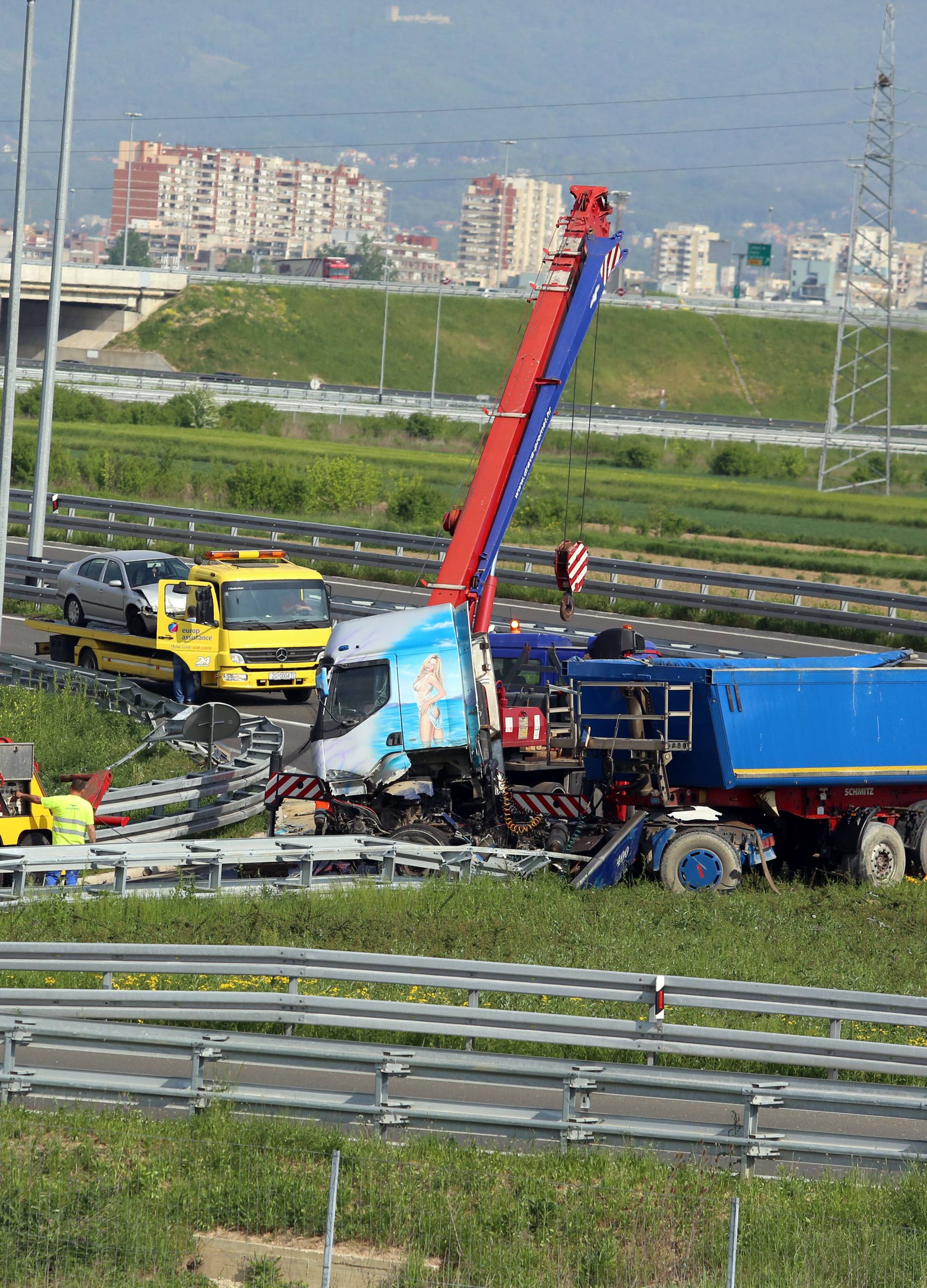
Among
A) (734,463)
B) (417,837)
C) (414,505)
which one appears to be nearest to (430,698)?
(417,837)

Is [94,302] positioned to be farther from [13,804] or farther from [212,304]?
[13,804]

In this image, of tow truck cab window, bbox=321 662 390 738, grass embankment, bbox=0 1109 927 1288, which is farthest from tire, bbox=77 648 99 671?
grass embankment, bbox=0 1109 927 1288

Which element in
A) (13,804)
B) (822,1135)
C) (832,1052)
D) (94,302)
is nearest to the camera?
(822,1135)

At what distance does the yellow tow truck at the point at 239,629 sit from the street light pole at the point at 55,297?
16.6ft

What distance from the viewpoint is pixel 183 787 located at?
1736 centimetres

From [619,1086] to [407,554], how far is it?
104ft

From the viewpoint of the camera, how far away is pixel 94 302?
113500 mm

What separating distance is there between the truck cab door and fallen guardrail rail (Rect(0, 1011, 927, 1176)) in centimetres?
1293

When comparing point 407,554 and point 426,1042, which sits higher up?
point 407,554

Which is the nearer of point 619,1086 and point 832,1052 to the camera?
point 619,1086

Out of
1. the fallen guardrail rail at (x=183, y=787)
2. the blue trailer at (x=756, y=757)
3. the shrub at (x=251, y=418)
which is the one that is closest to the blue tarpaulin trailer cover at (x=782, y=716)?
the blue trailer at (x=756, y=757)

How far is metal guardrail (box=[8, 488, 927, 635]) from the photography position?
3325 cm

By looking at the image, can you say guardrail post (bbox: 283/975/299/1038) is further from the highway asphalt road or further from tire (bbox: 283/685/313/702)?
tire (bbox: 283/685/313/702)

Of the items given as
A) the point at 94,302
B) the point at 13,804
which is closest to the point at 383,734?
the point at 13,804
